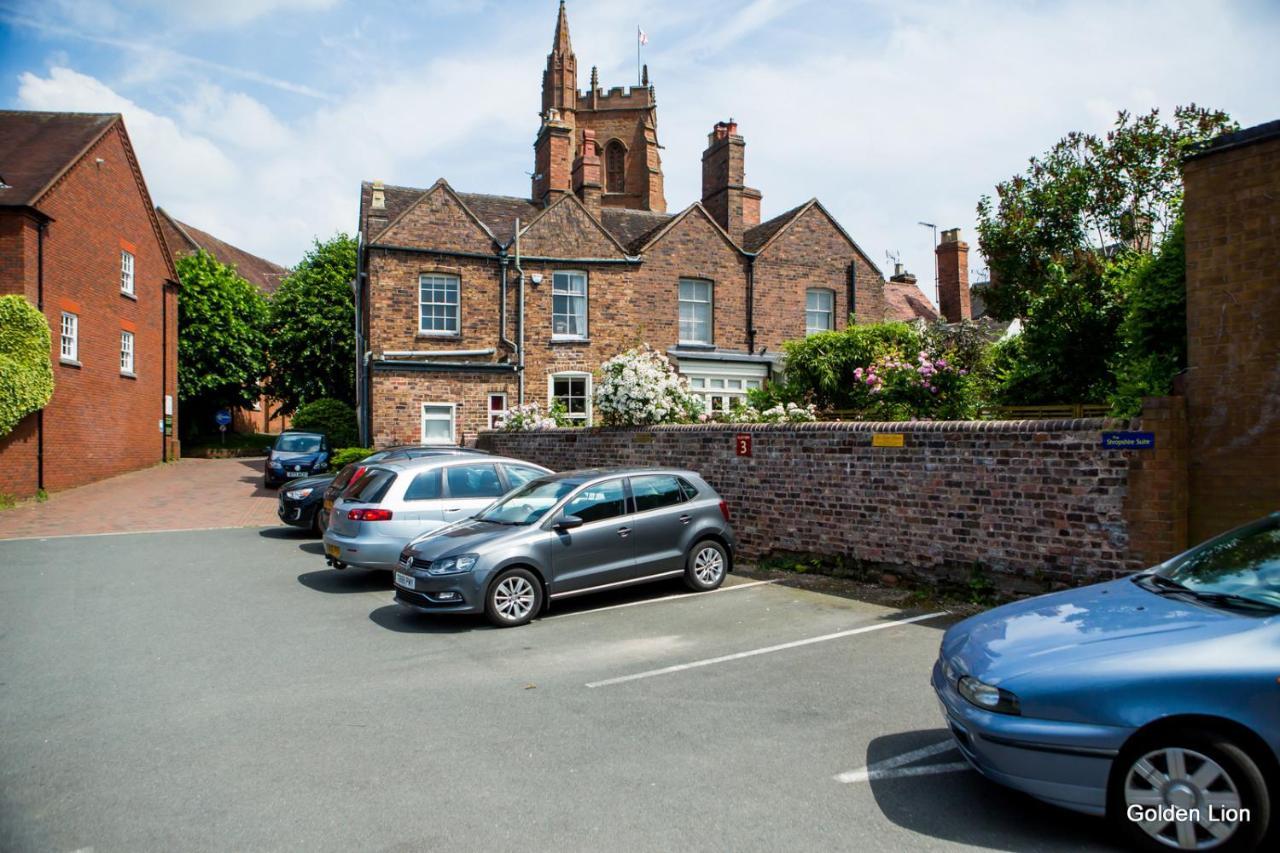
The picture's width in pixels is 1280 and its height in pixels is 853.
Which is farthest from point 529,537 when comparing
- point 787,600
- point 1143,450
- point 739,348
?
point 739,348

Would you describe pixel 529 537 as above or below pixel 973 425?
below

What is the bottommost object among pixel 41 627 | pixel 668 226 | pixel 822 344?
pixel 41 627

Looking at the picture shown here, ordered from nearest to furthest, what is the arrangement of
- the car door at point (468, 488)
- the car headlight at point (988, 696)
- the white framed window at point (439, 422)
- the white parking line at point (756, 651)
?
the car headlight at point (988, 696)
the white parking line at point (756, 651)
the car door at point (468, 488)
the white framed window at point (439, 422)

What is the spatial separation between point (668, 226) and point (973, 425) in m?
17.6

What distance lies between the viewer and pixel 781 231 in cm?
2597

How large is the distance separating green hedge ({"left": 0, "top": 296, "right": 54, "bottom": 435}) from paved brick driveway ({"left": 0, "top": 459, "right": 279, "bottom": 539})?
2.36 metres

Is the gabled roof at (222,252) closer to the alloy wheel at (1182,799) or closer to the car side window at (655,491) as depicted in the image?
the car side window at (655,491)

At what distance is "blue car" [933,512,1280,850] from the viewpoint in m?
3.38

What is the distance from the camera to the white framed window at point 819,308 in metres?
26.5

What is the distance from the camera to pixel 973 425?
871 cm

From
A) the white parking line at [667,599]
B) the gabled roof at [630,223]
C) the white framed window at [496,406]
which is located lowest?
the white parking line at [667,599]

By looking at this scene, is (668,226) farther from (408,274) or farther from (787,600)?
(787,600)

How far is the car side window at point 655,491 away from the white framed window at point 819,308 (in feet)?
58.7

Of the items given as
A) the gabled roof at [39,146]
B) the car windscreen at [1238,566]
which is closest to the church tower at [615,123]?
the gabled roof at [39,146]
